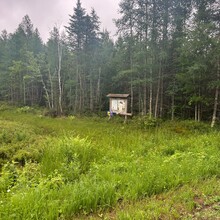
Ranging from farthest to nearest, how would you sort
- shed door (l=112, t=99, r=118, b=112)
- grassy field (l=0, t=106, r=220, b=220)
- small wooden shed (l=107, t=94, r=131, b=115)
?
shed door (l=112, t=99, r=118, b=112) → small wooden shed (l=107, t=94, r=131, b=115) → grassy field (l=0, t=106, r=220, b=220)

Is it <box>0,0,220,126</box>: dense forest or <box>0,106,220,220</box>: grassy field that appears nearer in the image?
<box>0,106,220,220</box>: grassy field

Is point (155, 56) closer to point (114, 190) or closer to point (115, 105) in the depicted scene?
point (115, 105)

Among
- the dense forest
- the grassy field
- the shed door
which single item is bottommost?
the grassy field

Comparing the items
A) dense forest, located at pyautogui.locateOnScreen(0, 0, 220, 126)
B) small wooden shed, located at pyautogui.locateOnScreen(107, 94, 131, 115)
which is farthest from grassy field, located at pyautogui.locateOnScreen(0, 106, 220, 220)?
small wooden shed, located at pyautogui.locateOnScreen(107, 94, 131, 115)

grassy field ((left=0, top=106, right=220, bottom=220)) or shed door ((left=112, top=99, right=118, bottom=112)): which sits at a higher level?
shed door ((left=112, top=99, right=118, bottom=112))

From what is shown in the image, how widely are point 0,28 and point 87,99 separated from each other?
30927 millimetres

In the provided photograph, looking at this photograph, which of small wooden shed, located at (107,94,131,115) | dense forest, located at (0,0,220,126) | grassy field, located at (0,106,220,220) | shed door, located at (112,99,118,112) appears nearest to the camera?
grassy field, located at (0,106,220,220)

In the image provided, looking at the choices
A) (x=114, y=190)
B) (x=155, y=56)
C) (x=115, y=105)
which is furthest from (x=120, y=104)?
(x=114, y=190)

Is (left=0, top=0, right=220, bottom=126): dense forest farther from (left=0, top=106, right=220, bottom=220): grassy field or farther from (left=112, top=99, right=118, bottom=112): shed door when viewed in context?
(left=0, top=106, right=220, bottom=220): grassy field

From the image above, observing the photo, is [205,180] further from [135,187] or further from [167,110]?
[167,110]

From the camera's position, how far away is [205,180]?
4.08 metres

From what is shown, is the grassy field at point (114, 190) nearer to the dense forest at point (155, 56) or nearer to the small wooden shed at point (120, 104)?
the dense forest at point (155, 56)

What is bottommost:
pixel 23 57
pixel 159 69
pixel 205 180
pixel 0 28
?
pixel 205 180

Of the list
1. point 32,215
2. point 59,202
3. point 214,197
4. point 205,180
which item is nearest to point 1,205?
point 32,215
